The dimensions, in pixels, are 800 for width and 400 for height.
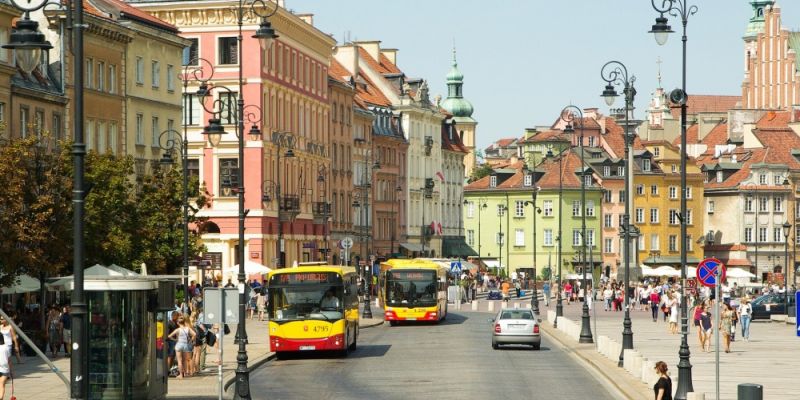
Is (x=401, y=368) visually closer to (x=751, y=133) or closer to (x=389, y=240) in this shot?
(x=389, y=240)

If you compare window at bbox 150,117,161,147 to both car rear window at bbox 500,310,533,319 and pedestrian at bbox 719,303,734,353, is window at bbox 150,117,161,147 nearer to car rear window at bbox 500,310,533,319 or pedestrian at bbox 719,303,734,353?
car rear window at bbox 500,310,533,319

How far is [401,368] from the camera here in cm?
4256

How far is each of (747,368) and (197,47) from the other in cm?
5349

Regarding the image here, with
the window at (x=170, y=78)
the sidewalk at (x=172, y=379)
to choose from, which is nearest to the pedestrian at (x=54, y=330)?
the sidewalk at (x=172, y=379)

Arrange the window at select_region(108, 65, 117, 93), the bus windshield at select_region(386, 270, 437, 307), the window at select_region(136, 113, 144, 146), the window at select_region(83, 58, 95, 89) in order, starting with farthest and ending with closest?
the window at select_region(136, 113, 144, 146), the window at select_region(108, 65, 117, 93), the window at select_region(83, 58, 95, 89), the bus windshield at select_region(386, 270, 437, 307)

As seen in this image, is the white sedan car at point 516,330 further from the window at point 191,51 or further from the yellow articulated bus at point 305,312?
the window at point 191,51

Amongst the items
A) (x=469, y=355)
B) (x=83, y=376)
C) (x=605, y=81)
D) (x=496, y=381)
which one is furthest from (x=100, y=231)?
(x=83, y=376)

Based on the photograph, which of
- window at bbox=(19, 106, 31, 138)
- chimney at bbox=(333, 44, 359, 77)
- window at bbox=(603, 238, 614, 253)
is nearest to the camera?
window at bbox=(19, 106, 31, 138)

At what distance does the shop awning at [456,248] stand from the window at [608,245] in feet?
40.1

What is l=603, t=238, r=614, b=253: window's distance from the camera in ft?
515

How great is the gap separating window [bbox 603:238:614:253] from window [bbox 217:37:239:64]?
2784 inches

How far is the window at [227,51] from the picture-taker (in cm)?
9194

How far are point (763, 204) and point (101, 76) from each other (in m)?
100

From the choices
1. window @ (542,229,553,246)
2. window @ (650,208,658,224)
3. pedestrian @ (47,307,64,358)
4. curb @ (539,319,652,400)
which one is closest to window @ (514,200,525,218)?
window @ (542,229,553,246)
